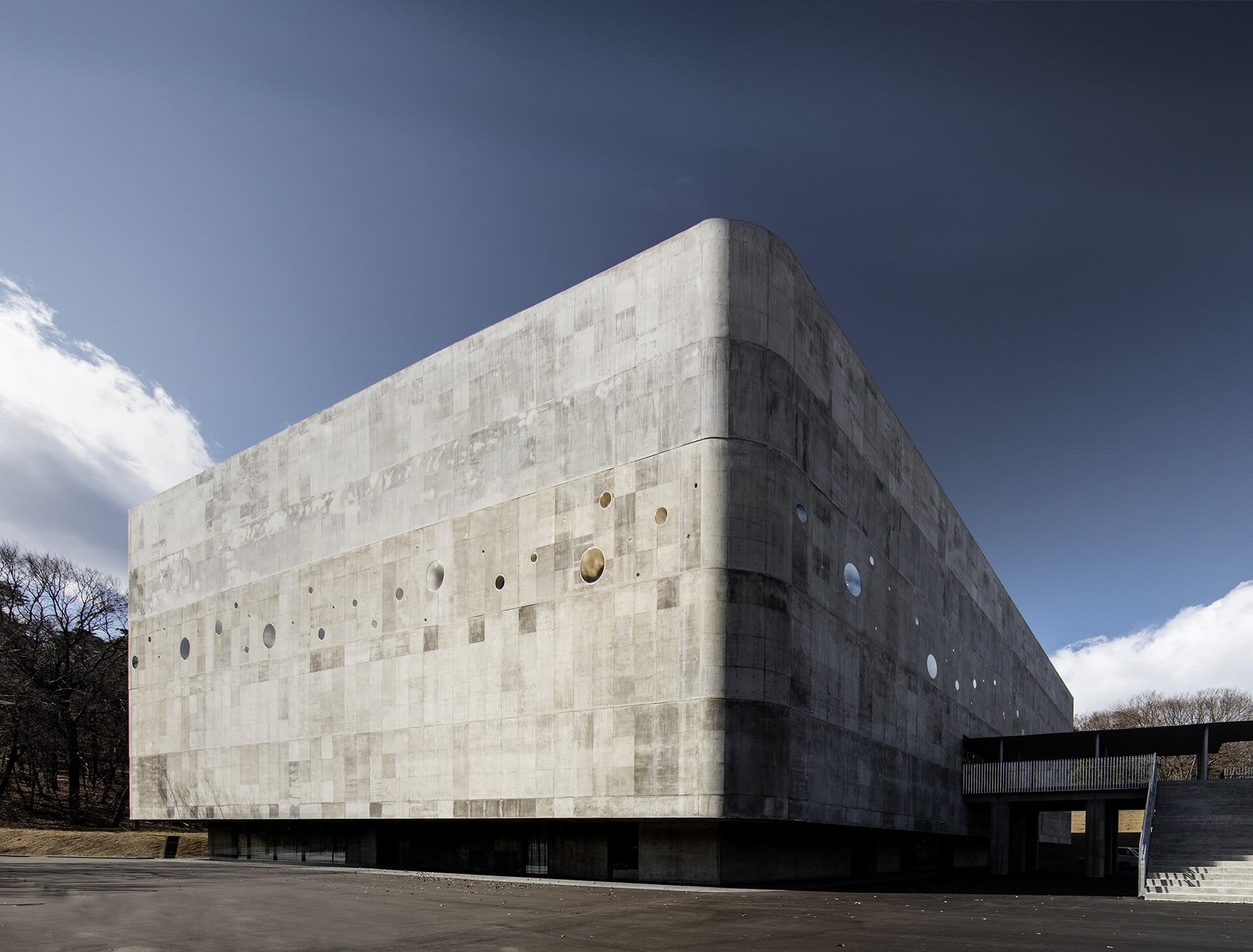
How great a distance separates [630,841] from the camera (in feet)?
78.0

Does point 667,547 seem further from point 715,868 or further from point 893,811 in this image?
point 893,811

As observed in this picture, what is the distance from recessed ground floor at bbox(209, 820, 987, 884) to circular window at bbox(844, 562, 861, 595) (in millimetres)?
6789

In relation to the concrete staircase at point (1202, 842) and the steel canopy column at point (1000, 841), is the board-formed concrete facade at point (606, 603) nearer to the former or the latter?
the steel canopy column at point (1000, 841)

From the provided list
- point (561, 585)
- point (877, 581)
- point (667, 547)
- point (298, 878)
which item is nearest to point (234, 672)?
point (298, 878)

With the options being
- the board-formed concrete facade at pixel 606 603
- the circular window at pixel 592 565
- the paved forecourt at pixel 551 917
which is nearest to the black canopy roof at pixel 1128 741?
the board-formed concrete facade at pixel 606 603

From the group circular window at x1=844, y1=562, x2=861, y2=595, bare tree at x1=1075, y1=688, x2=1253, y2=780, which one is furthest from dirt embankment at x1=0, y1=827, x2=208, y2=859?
bare tree at x1=1075, y1=688, x2=1253, y2=780

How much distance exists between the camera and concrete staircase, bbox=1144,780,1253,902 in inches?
835

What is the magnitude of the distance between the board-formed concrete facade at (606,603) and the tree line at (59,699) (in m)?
17.2

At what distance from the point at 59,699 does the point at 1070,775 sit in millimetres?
49396

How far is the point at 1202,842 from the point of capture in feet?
77.3

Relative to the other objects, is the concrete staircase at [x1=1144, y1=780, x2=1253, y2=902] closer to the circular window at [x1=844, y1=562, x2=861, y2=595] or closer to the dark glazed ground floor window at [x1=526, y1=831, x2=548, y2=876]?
the circular window at [x1=844, y1=562, x2=861, y2=595]

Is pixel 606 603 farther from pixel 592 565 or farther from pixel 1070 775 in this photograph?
pixel 1070 775

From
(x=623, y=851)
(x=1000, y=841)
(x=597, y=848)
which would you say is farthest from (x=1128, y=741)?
(x=597, y=848)

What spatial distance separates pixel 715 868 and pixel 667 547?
7.79m
